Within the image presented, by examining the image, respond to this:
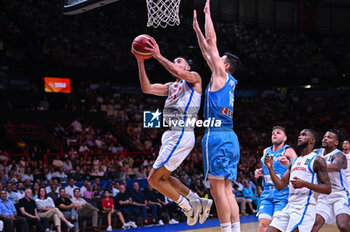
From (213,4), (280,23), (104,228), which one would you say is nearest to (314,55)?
(280,23)

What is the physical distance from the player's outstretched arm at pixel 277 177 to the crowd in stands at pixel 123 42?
13.5 m

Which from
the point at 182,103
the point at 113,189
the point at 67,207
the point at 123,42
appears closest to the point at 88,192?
the point at 113,189

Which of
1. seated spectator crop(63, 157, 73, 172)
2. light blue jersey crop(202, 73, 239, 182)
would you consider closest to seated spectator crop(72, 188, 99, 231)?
seated spectator crop(63, 157, 73, 172)

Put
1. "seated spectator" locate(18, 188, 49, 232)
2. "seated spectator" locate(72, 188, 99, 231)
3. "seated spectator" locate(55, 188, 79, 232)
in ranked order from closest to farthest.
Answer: "seated spectator" locate(18, 188, 49, 232)
"seated spectator" locate(55, 188, 79, 232)
"seated spectator" locate(72, 188, 99, 231)

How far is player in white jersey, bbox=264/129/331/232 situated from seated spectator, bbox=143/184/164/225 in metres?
6.48

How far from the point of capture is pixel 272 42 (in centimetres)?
2344

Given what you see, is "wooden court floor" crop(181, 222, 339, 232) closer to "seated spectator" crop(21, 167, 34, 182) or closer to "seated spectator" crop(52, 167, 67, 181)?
"seated spectator" crop(52, 167, 67, 181)

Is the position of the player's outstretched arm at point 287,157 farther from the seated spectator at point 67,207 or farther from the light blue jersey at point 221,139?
the seated spectator at point 67,207

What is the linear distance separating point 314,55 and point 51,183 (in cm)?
1732

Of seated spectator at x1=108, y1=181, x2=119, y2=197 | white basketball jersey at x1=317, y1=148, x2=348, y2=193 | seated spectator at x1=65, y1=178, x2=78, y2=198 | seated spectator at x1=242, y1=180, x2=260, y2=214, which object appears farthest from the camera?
seated spectator at x1=242, y1=180, x2=260, y2=214

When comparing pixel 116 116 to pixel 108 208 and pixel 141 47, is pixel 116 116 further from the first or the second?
pixel 141 47

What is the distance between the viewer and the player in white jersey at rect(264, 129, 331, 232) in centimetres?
543

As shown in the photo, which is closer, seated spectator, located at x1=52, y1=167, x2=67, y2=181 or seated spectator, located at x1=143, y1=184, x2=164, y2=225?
seated spectator, located at x1=143, y1=184, x2=164, y2=225

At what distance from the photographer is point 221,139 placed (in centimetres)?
497
